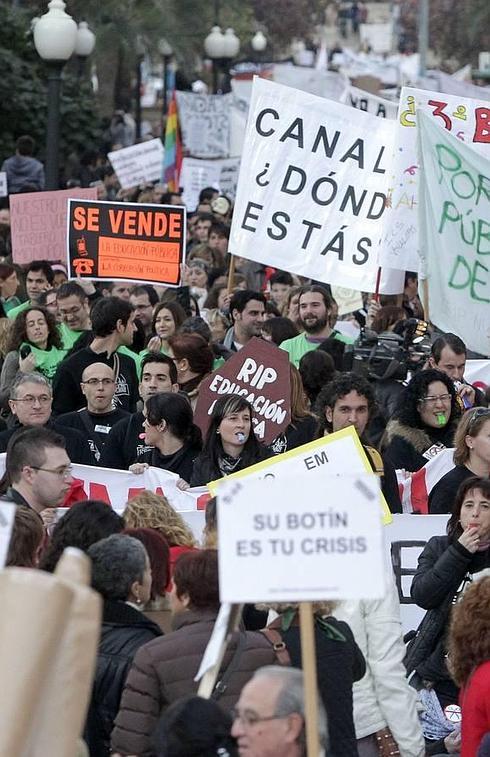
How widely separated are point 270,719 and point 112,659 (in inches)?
37.4

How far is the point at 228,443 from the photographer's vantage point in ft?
26.2

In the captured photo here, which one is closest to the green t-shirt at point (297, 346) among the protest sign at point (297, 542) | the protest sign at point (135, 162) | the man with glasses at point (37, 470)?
the man with glasses at point (37, 470)

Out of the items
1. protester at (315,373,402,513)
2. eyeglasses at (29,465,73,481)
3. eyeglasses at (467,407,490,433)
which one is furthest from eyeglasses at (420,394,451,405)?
eyeglasses at (29,465,73,481)

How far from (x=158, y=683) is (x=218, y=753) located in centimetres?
67

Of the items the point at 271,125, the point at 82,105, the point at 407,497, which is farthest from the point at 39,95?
the point at 407,497

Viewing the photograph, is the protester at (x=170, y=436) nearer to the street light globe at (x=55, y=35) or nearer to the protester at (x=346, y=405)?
the protester at (x=346, y=405)

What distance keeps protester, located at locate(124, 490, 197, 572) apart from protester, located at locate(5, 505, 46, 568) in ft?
1.52

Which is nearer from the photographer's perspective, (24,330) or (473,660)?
(473,660)

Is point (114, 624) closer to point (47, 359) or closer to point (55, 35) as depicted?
point (47, 359)

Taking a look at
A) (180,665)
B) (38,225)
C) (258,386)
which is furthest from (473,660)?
(38,225)

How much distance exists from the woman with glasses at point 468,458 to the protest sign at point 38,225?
21.1 feet

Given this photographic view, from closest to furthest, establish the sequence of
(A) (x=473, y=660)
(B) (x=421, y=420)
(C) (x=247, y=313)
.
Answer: (A) (x=473, y=660) → (B) (x=421, y=420) → (C) (x=247, y=313)

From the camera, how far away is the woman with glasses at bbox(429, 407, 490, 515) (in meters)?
7.59

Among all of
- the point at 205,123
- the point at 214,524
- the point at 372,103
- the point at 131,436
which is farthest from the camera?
the point at 205,123
